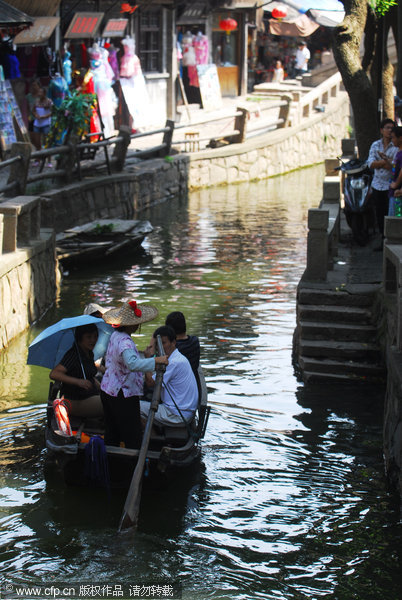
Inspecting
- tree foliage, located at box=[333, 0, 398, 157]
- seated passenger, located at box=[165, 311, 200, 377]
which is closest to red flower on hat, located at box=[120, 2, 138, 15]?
tree foliage, located at box=[333, 0, 398, 157]

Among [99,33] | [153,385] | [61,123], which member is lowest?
[153,385]

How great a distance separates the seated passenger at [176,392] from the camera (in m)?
7.51

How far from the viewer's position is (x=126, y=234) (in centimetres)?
1573

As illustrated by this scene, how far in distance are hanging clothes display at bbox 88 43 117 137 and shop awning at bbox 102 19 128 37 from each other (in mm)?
556

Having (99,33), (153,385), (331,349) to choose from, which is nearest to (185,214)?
(99,33)

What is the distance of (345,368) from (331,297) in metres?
A: 0.93

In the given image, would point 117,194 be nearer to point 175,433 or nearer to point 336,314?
point 336,314

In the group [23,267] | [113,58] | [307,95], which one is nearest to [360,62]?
[23,267]

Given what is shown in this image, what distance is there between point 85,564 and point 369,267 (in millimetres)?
6704

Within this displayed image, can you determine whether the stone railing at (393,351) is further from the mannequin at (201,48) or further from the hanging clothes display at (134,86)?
the mannequin at (201,48)

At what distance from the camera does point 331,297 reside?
10547 millimetres

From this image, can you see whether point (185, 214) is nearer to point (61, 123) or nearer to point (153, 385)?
point (61, 123)

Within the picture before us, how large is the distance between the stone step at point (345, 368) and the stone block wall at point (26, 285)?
3836 millimetres

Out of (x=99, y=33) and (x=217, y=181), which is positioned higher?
(x=99, y=33)
